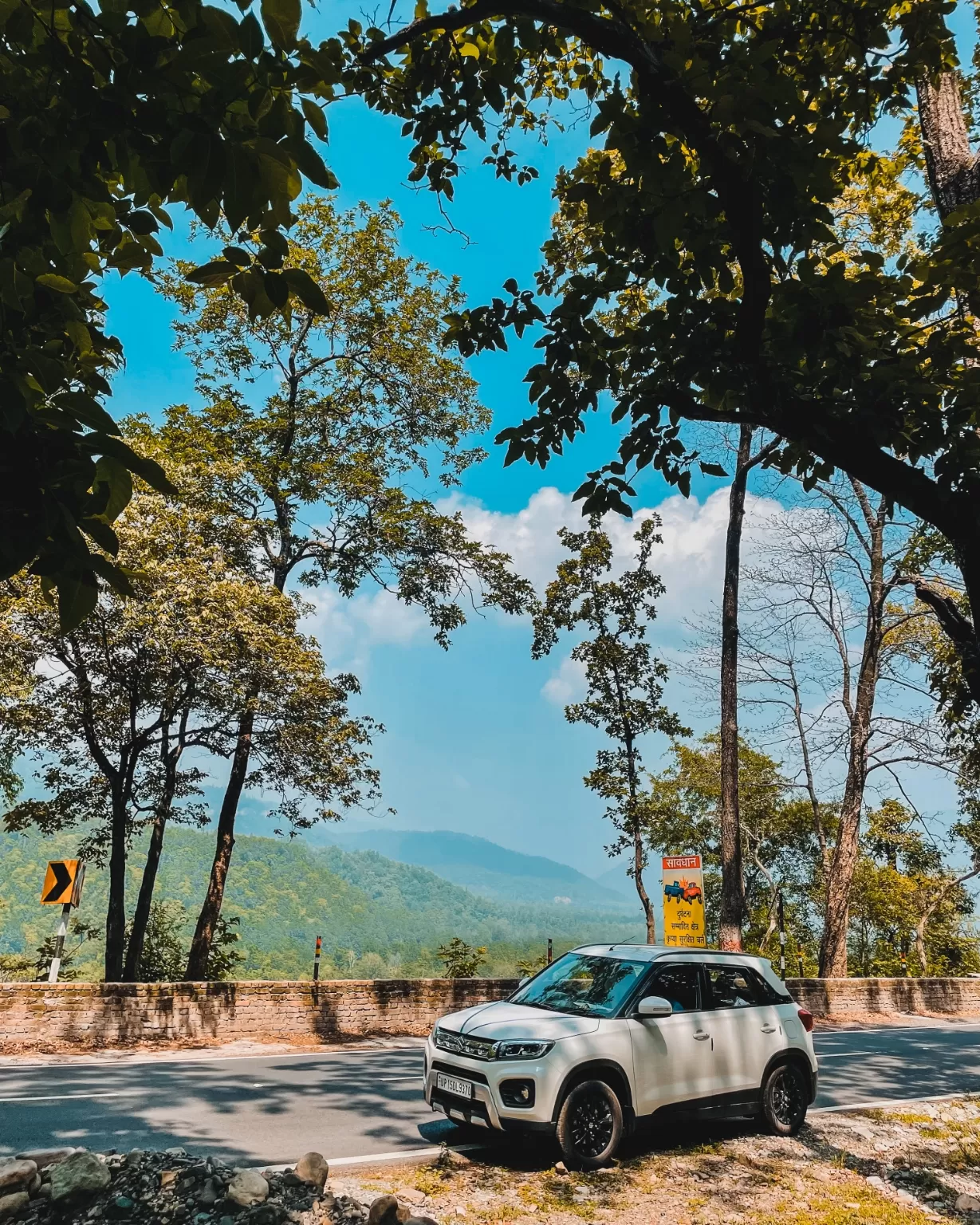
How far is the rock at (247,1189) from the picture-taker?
4.46 meters

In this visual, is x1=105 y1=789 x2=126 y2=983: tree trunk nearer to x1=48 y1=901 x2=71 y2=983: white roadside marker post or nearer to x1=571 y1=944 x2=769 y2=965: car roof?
x1=48 y1=901 x2=71 y2=983: white roadside marker post

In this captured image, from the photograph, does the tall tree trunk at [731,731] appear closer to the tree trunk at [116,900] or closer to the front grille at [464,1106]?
the front grille at [464,1106]

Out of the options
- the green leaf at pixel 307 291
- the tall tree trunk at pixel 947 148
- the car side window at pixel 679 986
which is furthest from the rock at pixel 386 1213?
the tall tree trunk at pixel 947 148

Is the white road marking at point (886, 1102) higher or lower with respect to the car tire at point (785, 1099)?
lower

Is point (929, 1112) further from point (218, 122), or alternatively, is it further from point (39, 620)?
point (39, 620)

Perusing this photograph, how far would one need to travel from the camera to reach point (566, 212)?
7934 mm

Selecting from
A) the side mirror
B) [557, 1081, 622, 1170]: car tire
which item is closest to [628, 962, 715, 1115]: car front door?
the side mirror

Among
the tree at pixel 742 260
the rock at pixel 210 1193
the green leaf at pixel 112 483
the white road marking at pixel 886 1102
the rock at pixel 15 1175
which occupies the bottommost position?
the white road marking at pixel 886 1102

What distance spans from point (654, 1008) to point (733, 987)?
1467 millimetres

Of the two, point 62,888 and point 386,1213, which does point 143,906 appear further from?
point 386,1213

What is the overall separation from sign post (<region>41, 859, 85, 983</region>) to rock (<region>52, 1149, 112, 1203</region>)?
33.3ft

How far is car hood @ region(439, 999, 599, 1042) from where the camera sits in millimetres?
6547

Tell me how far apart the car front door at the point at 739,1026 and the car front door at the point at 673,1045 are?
5.1 inches

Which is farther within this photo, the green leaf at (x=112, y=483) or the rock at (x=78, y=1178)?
the rock at (x=78, y=1178)
